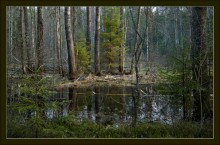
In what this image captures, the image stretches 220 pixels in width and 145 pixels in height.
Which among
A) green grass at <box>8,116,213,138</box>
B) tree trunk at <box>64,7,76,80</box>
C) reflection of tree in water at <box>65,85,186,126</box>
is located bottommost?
green grass at <box>8,116,213,138</box>

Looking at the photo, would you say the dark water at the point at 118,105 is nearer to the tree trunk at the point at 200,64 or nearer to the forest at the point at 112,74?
the forest at the point at 112,74

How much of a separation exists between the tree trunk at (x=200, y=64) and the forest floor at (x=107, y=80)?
1.81 feet

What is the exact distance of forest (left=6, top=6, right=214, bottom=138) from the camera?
518 centimetres

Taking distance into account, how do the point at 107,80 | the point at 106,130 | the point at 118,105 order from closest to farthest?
the point at 106,130 → the point at 118,105 → the point at 107,80

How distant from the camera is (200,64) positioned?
5.29 meters

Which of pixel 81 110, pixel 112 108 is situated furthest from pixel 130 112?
pixel 81 110

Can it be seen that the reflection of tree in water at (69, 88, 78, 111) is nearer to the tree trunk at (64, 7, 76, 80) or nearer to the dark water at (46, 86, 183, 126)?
the dark water at (46, 86, 183, 126)

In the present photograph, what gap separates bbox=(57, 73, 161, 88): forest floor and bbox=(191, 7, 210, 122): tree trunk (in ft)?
1.81

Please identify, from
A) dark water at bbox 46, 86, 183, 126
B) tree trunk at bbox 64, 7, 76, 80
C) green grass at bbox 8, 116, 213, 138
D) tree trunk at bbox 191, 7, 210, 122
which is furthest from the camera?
tree trunk at bbox 64, 7, 76, 80

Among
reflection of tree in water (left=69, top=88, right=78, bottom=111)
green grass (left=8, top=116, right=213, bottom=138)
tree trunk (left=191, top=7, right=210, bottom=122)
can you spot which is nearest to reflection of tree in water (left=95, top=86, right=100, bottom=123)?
green grass (left=8, top=116, right=213, bottom=138)

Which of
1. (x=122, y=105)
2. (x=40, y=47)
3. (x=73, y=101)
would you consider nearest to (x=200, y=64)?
(x=122, y=105)

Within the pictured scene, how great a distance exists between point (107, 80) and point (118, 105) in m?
0.40

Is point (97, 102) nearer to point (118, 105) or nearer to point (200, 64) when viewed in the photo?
point (118, 105)

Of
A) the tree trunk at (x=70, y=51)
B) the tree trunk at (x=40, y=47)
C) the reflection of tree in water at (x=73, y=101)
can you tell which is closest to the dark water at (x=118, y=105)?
the reflection of tree in water at (x=73, y=101)
